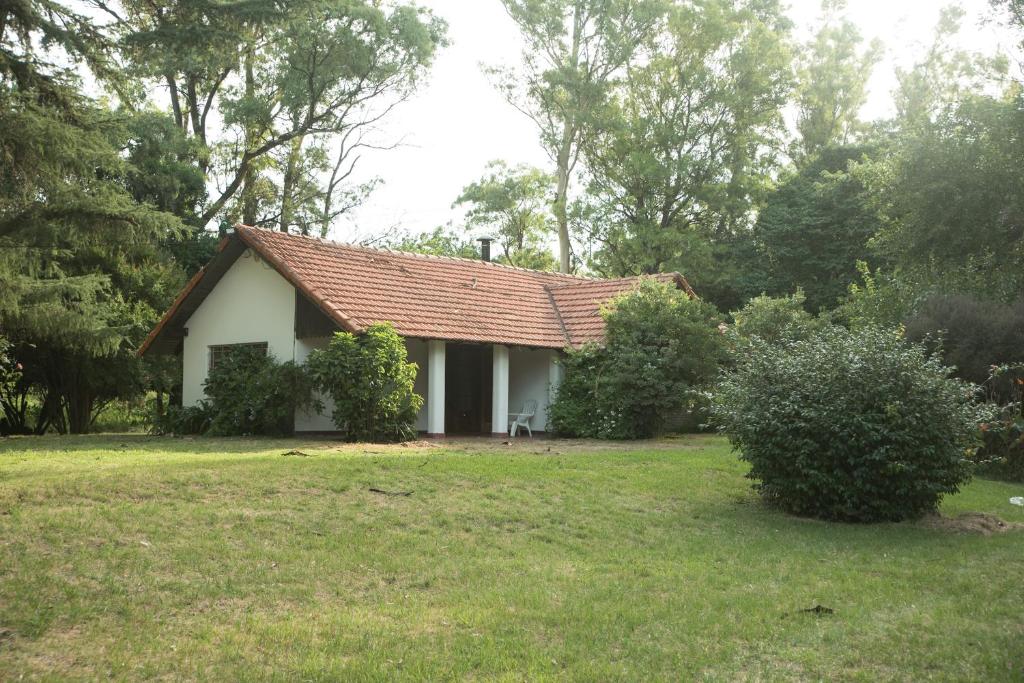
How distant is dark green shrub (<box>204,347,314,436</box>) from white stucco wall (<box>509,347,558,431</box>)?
256 inches

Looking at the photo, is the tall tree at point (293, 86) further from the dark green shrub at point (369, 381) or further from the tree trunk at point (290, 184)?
the dark green shrub at point (369, 381)

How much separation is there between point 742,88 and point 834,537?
32.0m

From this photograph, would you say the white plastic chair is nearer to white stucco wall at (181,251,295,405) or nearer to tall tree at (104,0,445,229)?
white stucco wall at (181,251,295,405)

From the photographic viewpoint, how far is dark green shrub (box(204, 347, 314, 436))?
1983 centimetres

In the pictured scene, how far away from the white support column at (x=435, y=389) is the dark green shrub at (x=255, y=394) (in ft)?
9.25

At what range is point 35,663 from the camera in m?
6.00

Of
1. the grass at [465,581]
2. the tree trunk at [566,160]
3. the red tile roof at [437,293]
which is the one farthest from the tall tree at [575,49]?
the grass at [465,581]

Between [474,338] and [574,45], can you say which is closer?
[474,338]

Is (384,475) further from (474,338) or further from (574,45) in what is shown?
(574,45)

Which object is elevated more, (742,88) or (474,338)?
(742,88)

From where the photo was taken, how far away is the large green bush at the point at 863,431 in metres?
11.3

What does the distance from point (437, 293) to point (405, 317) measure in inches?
99.8

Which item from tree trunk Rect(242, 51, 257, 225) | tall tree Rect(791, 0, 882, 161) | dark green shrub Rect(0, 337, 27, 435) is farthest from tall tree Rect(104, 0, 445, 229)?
tall tree Rect(791, 0, 882, 161)

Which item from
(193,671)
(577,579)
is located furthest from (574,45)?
(193,671)
